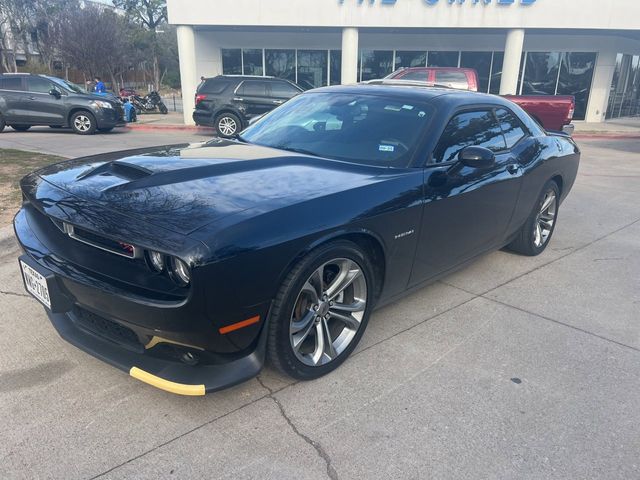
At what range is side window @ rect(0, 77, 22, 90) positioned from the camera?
13906 mm

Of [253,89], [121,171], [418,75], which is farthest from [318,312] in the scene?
[253,89]

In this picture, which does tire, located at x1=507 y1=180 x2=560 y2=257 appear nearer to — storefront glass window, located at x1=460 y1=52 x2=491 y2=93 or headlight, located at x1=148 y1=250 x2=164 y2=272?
headlight, located at x1=148 y1=250 x2=164 y2=272

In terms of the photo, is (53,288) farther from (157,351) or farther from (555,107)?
(555,107)

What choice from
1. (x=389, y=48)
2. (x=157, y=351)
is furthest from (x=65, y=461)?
(x=389, y=48)

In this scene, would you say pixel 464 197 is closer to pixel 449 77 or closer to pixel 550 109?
pixel 550 109

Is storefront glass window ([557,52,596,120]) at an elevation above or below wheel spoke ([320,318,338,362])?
above

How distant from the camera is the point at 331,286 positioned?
9.41 ft

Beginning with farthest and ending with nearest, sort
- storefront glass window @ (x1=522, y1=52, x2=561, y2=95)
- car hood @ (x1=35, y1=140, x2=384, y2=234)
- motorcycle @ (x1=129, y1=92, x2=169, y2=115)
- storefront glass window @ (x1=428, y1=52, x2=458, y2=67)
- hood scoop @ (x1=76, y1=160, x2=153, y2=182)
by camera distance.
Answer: motorcycle @ (x1=129, y1=92, x2=169, y2=115), storefront glass window @ (x1=428, y1=52, x2=458, y2=67), storefront glass window @ (x1=522, y1=52, x2=561, y2=95), hood scoop @ (x1=76, y1=160, x2=153, y2=182), car hood @ (x1=35, y1=140, x2=384, y2=234)

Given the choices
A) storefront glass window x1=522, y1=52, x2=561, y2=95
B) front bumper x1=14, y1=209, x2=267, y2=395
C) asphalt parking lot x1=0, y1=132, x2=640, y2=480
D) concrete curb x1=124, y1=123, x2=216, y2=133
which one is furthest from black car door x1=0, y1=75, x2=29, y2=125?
storefront glass window x1=522, y1=52, x2=561, y2=95

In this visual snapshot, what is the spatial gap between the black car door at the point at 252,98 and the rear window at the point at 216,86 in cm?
42

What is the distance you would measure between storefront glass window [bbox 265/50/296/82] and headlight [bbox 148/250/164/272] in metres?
19.9

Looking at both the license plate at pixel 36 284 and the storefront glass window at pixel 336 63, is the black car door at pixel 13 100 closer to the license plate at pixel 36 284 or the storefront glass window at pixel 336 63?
the storefront glass window at pixel 336 63

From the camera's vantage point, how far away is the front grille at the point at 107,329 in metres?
2.47

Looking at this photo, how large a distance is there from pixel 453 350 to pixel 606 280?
2.14m
